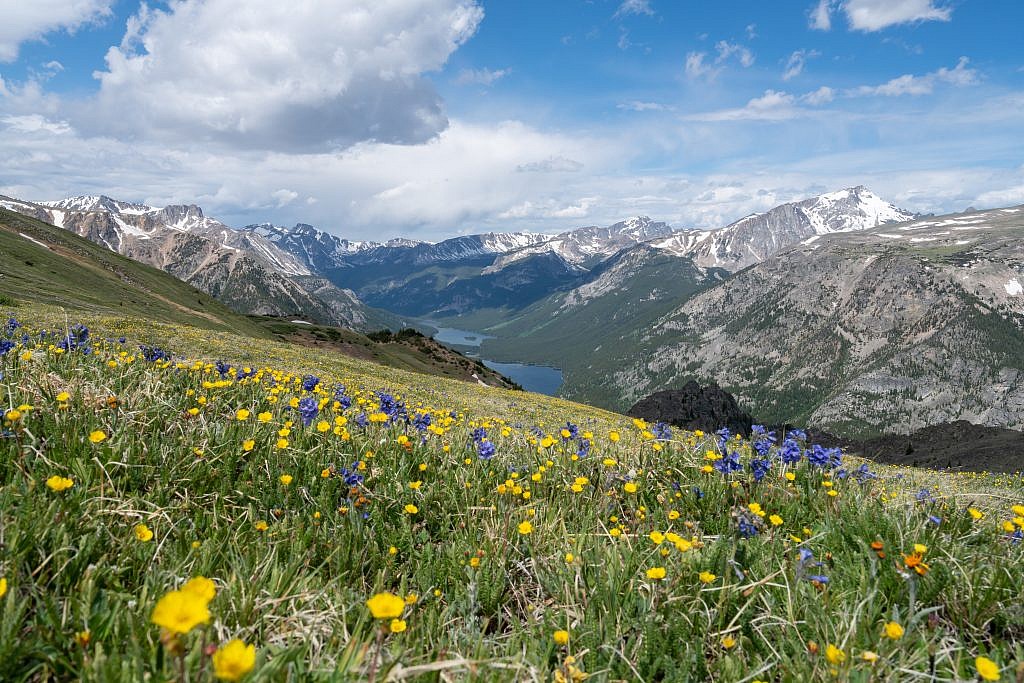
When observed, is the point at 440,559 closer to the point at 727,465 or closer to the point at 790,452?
the point at 727,465

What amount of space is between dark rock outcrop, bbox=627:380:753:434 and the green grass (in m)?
67.3

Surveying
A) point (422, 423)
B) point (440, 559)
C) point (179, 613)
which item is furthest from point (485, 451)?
point (179, 613)

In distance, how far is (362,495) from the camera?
491 centimetres

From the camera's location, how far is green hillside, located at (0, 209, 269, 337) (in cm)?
5541

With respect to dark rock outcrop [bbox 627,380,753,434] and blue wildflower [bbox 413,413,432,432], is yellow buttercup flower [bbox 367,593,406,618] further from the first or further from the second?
dark rock outcrop [bbox 627,380,753,434]

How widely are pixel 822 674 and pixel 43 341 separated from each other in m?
11.3

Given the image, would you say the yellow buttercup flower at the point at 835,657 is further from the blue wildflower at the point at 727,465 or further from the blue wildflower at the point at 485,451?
the blue wildflower at the point at 485,451

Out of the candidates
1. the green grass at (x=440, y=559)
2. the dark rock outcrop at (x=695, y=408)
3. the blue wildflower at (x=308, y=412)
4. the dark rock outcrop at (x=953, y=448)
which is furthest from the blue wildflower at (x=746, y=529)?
the dark rock outcrop at (x=695, y=408)

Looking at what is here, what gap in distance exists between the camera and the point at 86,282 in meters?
84.8

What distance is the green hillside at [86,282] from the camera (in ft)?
182

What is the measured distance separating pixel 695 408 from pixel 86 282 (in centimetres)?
9922

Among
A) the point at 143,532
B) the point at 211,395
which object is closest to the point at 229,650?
the point at 143,532

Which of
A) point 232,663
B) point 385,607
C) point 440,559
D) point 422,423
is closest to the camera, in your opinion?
point 232,663

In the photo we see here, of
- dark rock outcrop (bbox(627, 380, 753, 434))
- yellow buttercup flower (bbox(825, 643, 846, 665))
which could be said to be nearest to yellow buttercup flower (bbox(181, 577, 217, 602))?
yellow buttercup flower (bbox(825, 643, 846, 665))
